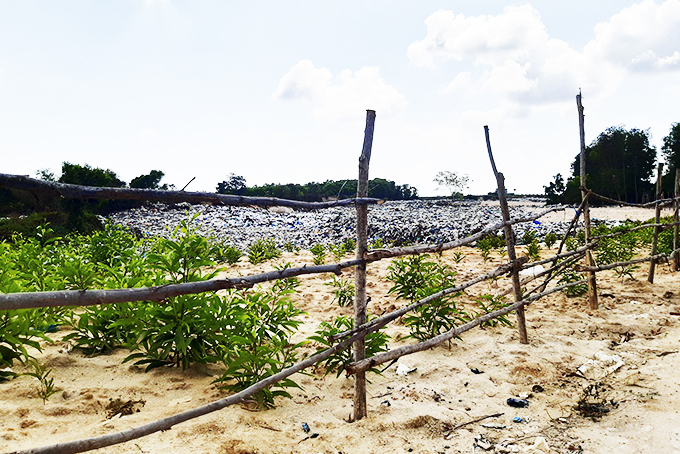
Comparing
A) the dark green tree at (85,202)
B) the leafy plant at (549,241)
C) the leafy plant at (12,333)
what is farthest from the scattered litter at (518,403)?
the dark green tree at (85,202)

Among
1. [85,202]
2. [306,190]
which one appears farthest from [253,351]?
[306,190]

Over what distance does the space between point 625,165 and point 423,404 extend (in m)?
37.8

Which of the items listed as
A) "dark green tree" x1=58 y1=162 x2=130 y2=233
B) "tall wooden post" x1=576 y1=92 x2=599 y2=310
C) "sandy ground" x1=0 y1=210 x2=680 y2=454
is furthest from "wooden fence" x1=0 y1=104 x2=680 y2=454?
"dark green tree" x1=58 y1=162 x2=130 y2=233

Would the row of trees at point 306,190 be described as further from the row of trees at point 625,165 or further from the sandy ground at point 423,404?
the sandy ground at point 423,404

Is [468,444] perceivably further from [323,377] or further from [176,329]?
[176,329]

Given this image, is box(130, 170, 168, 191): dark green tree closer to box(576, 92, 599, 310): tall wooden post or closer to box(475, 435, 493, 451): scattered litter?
box(576, 92, 599, 310): tall wooden post

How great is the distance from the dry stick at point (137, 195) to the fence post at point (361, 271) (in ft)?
0.34

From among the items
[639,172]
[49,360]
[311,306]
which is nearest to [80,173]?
[311,306]

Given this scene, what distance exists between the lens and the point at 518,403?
9.81 feet

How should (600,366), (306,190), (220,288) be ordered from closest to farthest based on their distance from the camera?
(220,288)
(600,366)
(306,190)

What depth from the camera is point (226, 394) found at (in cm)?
289

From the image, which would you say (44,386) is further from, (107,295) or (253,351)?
(107,295)

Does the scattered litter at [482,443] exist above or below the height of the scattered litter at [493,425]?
above

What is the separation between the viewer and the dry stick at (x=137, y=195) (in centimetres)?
166
